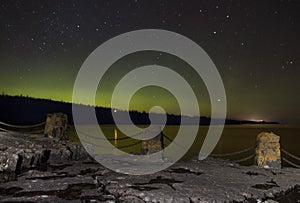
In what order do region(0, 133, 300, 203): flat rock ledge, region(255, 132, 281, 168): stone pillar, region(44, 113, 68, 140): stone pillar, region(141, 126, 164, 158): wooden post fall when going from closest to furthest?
1. region(0, 133, 300, 203): flat rock ledge
2. region(255, 132, 281, 168): stone pillar
3. region(141, 126, 164, 158): wooden post
4. region(44, 113, 68, 140): stone pillar

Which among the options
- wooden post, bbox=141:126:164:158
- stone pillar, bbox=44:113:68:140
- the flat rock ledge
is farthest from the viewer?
stone pillar, bbox=44:113:68:140

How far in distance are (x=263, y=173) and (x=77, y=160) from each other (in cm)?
505

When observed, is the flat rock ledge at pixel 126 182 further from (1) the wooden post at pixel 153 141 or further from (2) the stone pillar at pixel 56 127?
(2) the stone pillar at pixel 56 127

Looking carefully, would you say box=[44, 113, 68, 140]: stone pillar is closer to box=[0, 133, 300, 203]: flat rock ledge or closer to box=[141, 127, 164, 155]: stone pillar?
box=[0, 133, 300, 203]: flat rock ledge

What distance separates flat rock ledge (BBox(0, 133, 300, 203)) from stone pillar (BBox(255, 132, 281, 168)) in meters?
0.30

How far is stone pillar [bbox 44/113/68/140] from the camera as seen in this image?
1061 centimetres

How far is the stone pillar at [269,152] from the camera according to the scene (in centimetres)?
778

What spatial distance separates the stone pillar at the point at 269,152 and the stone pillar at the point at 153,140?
2731 millimetres

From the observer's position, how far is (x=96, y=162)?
8.26m

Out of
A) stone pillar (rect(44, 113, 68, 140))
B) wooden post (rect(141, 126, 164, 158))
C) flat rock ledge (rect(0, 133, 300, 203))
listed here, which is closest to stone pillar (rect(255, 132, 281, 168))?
flat rock ledge (rect(0, 133, 300, 203))

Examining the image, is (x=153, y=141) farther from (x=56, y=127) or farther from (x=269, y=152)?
(x=56, y=127)

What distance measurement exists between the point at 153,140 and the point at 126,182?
11.2 feet

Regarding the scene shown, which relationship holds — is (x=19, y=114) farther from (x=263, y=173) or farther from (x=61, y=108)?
(x=263, y=173)

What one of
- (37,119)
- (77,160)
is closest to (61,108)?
(37,119)
